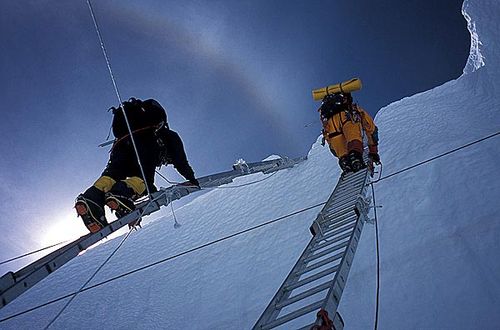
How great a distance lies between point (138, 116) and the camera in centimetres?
445

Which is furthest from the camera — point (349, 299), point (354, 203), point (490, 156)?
point (490, 156)

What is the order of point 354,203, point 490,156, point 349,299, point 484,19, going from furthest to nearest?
point 484,19
point 490,156
point 349,299
point 354,203

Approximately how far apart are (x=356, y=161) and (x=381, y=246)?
4.17ft

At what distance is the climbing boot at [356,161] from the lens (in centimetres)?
423

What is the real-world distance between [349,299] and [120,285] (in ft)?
14.3

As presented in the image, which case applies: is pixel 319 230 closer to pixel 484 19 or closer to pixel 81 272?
pixel 81 272

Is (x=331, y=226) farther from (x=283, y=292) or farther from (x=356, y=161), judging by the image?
(x=356, y=161)

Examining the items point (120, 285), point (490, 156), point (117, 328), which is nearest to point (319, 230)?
point (490, 156)

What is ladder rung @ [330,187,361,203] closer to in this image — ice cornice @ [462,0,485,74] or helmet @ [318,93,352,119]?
helmet @ [318,93,352,119]

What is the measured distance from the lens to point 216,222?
898cm

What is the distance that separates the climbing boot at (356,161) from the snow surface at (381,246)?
1.14 meters

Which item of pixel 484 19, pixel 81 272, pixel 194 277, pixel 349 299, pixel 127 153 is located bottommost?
pixel 349 299

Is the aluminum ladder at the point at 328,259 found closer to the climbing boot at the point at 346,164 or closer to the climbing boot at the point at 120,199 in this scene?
the climbing boot at the point at 346,164

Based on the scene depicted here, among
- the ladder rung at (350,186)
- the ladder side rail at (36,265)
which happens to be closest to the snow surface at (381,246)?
the ladder rung at (350,186)
